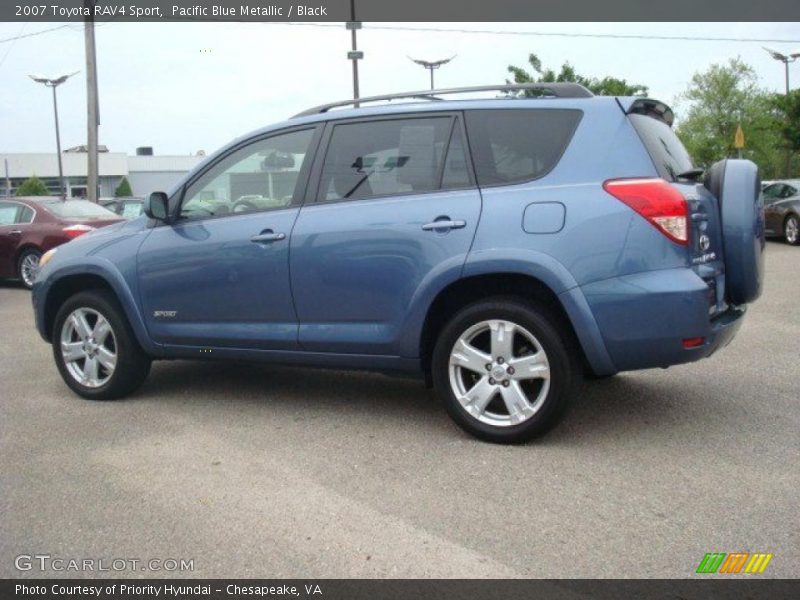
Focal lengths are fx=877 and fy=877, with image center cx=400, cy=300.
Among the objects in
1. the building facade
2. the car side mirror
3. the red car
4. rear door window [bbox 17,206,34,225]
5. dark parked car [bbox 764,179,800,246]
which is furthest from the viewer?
the building facade

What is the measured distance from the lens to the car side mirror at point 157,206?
18.0 ft

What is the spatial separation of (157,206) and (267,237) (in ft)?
2.90

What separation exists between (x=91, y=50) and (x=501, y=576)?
21020 millimetres

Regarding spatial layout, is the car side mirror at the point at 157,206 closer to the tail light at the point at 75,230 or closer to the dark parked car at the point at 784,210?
the tail light at the point at 75,230

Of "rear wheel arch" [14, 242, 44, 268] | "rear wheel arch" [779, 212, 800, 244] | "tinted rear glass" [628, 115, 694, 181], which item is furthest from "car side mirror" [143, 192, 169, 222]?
"rear wheel arch" [779, 212, 800, 244]

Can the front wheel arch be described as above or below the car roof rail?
below

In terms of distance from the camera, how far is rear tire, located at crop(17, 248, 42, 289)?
13.5m

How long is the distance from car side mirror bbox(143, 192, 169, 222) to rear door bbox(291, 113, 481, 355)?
1039 mm

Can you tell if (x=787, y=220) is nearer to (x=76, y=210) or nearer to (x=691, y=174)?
(x=76, y=210)

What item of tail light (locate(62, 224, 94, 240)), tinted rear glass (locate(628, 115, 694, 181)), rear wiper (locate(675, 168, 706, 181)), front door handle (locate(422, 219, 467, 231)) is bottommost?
tail light (locate(62, 224, 94, 240))

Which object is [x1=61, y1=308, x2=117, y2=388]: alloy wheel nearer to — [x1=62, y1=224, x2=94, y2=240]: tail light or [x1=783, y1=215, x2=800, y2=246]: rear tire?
[x1=62, y1=224, x2=94, y2=240]: tail light

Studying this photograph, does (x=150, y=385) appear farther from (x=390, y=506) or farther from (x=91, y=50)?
(x=91, y=50)

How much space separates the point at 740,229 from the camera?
4602 mm

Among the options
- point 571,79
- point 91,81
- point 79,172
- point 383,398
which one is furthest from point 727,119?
point 79,172
